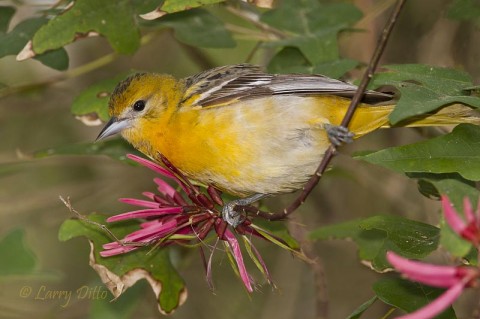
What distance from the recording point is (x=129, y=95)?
13.9 ft

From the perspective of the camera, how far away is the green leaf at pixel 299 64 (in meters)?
4.03

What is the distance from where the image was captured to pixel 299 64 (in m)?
4.51

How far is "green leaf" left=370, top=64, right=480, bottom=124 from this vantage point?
270 cm

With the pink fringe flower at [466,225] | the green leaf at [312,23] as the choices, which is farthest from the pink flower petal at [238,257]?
the green leaf at [312,23]

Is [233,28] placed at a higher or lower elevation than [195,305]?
higher

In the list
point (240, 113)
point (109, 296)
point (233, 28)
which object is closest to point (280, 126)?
point (240, 113)

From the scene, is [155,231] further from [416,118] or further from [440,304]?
[440,304]

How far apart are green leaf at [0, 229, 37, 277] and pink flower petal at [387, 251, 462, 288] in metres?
2.89

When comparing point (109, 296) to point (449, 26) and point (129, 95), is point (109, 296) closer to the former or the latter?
point (129, 95)

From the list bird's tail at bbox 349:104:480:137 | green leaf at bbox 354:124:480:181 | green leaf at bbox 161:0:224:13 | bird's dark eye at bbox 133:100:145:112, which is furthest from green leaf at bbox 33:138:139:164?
green leaf at bbox 354:124:480:181

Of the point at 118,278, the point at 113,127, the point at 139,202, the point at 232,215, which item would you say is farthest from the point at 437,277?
the point at 113,127

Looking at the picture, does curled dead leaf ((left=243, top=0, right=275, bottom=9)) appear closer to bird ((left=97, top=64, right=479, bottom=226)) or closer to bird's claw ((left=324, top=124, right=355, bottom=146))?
bird ((left=97, top=64, right=479, bottom=226))

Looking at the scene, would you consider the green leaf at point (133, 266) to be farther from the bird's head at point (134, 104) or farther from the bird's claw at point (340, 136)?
the bird's claw at point (340, 136)

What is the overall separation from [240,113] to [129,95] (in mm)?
741
